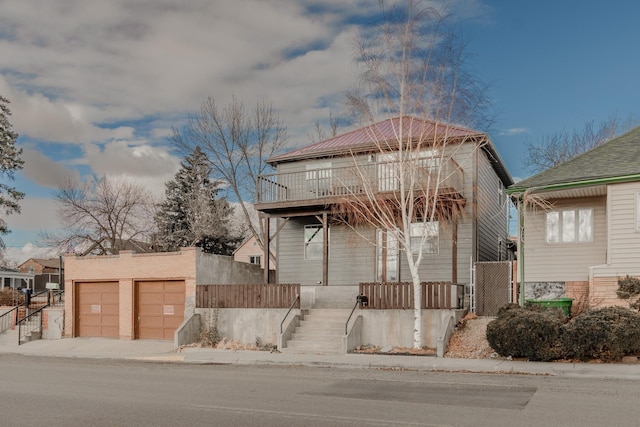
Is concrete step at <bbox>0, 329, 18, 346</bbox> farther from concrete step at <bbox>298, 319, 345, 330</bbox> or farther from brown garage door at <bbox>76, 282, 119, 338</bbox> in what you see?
concrete step at <bbox>298, 319, 345, 330</bbox>

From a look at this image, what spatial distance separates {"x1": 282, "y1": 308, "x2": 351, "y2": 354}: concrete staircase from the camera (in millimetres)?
18969

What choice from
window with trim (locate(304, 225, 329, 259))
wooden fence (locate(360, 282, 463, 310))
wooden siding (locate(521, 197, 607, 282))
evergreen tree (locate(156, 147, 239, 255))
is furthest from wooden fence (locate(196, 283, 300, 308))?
evergreen tree (locate(156, 147, 239, 255))

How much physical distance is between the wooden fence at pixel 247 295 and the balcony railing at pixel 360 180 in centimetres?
383

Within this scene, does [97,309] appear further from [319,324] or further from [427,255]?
[427,255]

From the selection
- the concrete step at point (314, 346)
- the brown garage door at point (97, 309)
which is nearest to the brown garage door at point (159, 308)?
the brown garage door at point (97, 309)

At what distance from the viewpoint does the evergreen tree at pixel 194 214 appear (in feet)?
146

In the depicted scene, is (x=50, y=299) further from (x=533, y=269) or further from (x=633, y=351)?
(x=633, y=351)

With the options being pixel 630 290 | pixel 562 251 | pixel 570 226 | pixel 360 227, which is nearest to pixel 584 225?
pixel 570 226

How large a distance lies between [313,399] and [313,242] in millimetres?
16128

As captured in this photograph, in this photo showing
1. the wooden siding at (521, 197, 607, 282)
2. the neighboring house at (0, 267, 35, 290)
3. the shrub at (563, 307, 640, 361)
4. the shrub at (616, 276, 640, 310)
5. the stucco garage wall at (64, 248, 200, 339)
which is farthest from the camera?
the neighboring house at (0, 267, 35, 290)

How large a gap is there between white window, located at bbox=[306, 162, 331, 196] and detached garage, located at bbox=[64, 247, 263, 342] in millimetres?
4772

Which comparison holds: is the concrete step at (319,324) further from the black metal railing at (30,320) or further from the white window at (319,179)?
the black metal railing at (30,320)

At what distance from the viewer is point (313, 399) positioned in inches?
419

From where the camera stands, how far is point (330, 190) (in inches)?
952
